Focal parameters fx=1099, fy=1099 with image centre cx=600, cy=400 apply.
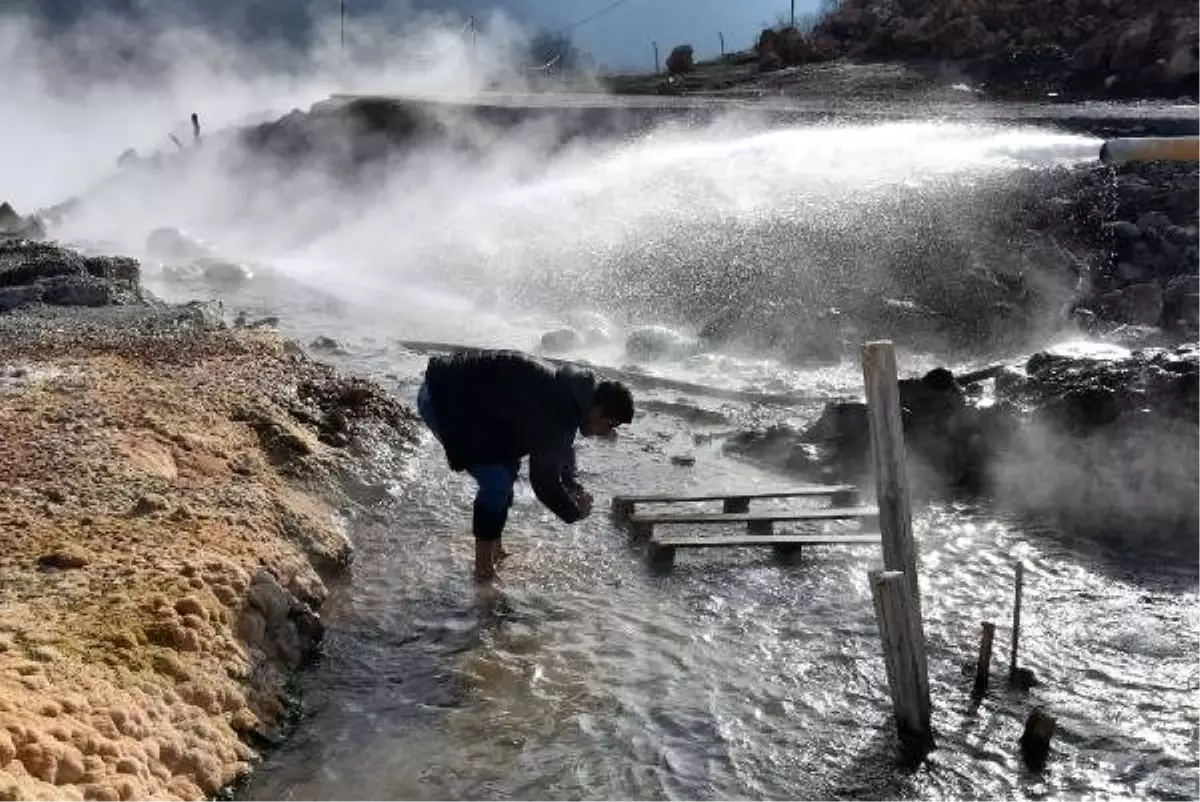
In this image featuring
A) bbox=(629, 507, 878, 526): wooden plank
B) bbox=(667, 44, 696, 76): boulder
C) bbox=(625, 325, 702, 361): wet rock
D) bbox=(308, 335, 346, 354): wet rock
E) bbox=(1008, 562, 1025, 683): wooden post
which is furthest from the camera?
bbox=(667, 44, 696, 76): boulder

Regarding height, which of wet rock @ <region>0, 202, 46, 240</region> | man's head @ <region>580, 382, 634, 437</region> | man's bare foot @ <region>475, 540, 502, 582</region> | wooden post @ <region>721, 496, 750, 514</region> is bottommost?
wooden post @ <region>721, 496, 750, 514</region>

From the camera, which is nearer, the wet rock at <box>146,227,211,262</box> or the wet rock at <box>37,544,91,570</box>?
the wet rock at <box>37,544,91,570</box>

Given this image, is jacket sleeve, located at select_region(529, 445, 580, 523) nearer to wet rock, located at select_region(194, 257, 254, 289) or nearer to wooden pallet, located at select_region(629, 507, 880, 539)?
wooden pallet, located at select_region(629, 507, 880, 539)

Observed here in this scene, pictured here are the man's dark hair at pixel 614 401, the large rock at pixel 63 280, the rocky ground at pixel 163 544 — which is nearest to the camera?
the rocky ground at pixel 163 544

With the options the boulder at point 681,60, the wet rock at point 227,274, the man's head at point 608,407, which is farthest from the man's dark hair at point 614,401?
the boulder at point 681,60

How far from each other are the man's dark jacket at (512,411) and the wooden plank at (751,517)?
123 centimetres

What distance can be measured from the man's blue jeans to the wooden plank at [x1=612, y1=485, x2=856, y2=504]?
4.60 feet

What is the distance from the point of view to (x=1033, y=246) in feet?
43.1

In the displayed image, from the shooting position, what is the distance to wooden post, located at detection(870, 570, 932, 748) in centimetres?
416

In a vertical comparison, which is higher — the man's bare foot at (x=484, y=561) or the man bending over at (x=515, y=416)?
the man bending over at (x=515, y=416)

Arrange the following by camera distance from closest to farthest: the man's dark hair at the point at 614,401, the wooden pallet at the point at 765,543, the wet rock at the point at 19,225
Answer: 1. the man's dark hair at the point at 614,401
2. the wooden pallet at the point at 765,543
3. the wet rock at the point at 19,225

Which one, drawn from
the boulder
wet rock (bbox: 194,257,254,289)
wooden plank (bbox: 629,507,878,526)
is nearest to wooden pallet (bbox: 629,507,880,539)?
wooden plank (bbox: 629,507,878,526)

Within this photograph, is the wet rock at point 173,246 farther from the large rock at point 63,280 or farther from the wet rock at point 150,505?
the wet rock at point 150,505

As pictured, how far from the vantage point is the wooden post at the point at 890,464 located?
4.29 m
